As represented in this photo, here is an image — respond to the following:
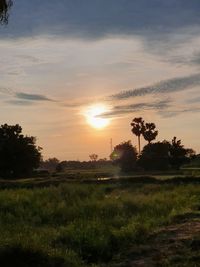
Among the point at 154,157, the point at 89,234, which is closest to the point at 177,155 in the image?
the point at 154,157

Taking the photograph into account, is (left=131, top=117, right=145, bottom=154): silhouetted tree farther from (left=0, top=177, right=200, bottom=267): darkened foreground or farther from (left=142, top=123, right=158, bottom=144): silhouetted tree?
(left=0, top=177, right=200, bottom=267): darkened foreground

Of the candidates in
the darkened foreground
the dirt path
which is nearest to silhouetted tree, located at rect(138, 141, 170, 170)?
the darkened foreground

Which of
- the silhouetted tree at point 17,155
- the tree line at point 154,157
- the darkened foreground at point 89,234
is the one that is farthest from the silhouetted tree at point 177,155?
the darkened foreground at point 89,234

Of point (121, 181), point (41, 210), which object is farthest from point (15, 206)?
point (121, 181)

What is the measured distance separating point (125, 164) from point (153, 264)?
97.0 meters

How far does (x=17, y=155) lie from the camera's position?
3465 inches

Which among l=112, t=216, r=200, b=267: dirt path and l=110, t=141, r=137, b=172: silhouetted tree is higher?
l=110, t=141, r=137, b=172: silhouetted tree

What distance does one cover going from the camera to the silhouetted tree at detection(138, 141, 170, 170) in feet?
330

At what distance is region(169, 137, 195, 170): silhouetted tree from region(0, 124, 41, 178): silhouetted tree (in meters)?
25.0

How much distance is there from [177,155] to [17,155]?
3141 centimetres

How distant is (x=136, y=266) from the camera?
1198 centimetres

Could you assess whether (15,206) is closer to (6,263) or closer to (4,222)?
(4,222)

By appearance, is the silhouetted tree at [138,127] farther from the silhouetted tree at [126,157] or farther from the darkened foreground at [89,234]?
the darkened foreground at [89,234]

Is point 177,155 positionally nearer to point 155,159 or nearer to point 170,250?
point 155,159
